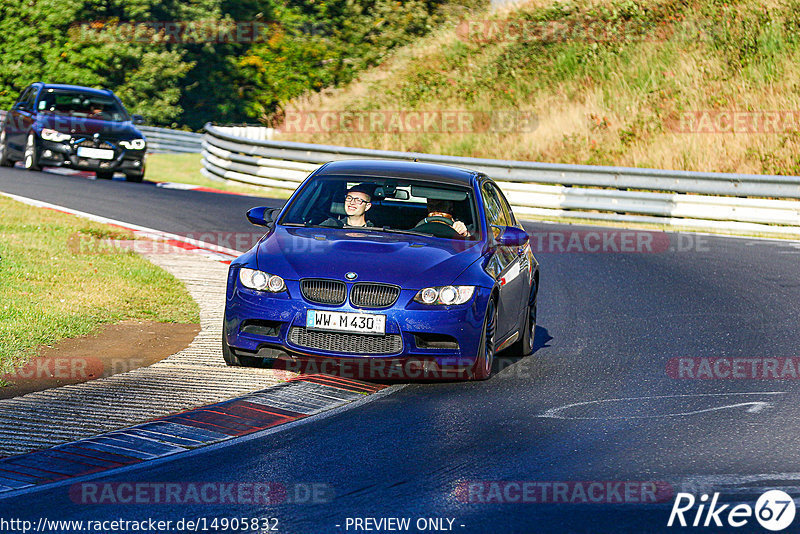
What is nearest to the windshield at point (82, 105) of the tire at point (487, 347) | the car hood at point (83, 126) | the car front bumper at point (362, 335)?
the car hood at point (83, 126)

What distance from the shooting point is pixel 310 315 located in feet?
28.1

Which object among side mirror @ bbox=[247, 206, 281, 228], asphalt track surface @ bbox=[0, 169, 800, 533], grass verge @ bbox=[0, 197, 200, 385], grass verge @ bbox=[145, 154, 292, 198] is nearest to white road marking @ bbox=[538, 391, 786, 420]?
asphalt track surface @ bbox=[0, 169, 800, 533]

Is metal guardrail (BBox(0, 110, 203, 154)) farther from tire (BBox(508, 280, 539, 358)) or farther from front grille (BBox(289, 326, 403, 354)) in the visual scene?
front grille (BBox(289, 326, 403, 354))

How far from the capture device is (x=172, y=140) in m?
45.1

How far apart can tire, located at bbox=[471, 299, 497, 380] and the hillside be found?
18699 mm

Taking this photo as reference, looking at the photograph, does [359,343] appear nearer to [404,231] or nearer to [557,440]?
[404,231]

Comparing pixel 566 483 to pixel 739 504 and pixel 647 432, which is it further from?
pixel 647 432

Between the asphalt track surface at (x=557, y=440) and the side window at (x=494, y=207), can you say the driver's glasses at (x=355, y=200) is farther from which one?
the asphalt track surface at (x=557, y=440)

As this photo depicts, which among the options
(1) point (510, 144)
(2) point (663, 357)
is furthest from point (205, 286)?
(1) point (510, 144)

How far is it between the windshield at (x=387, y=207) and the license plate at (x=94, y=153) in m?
15.5

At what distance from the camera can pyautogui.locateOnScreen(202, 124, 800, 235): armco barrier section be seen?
→ 21469 millimetres

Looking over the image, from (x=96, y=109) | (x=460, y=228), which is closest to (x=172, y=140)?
(x=96, y=109)

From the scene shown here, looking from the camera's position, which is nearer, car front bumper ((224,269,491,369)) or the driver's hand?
car front bumper ((224,269,491,369))

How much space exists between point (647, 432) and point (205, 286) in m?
6.57
